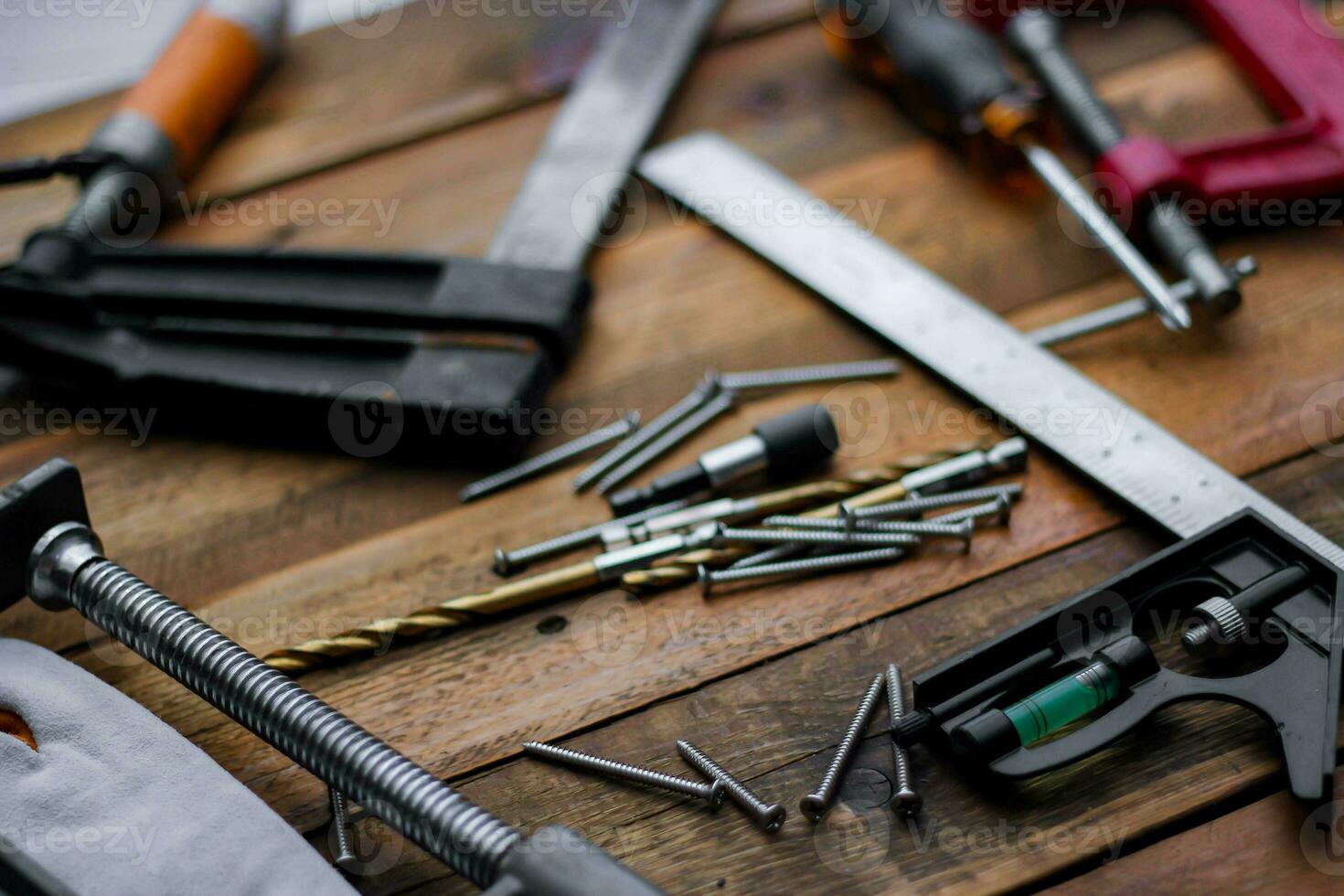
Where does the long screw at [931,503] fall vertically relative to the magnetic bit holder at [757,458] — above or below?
below

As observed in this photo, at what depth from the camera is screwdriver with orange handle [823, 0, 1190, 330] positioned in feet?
4.68

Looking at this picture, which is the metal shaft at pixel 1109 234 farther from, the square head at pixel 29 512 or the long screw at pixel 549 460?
the square head at pixel 29 512

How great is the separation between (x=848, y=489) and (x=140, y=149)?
1.04 metres

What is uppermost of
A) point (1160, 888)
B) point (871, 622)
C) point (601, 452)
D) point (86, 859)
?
point (86, 859)

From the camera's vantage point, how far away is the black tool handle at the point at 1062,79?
148cm

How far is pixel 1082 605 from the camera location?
998mm

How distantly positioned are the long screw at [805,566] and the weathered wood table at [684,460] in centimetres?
2

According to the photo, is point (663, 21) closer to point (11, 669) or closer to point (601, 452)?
point (601, 452)

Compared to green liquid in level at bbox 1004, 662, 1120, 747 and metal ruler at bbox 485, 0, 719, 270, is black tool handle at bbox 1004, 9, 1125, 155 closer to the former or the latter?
metal ruler at bbox 485, 0, 719, 270

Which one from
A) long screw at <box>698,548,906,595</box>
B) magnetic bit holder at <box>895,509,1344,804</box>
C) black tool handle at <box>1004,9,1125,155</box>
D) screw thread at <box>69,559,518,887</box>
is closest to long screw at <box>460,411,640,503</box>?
long screw at <box>698,548,906,595</box>

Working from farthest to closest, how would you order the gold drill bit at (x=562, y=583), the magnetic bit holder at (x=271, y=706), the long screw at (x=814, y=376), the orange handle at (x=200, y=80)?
the orange handle at (x=200, y=80), the long screw at (x=814, y=376), the gold drill bit at (x=562, y=583), the magnetic bit holder at (x=271, y=706)

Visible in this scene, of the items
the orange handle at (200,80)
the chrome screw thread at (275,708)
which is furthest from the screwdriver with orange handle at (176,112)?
the chrome screw thread at (275,708)

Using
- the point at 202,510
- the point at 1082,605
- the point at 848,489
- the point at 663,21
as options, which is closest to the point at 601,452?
the point at 848,489

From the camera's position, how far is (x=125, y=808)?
35.6 inches
